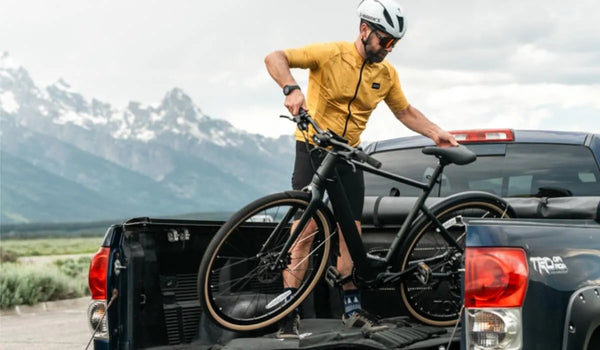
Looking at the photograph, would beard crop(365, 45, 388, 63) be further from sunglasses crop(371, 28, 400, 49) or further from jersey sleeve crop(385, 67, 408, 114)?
jersey sleeve crop(385, 67, 408, 114)

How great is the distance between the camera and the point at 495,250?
3.41 metres

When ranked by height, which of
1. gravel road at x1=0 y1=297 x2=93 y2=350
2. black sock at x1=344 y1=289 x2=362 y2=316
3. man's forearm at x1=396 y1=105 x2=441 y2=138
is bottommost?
gravel road at x1=0 y1=297 x2=93 y2=350

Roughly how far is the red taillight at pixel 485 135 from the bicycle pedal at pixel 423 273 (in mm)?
1342

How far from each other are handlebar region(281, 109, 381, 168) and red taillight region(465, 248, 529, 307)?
128 centimetres

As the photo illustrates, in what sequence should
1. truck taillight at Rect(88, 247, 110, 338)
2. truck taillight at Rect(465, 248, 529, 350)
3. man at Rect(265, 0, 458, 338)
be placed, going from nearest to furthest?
1. truck taillight at Rect(465, 248, 529, 350)
2. truck taillight at Rect(88, 247, 110, 338)
3. man at Rect(265, 0, 458, 338)

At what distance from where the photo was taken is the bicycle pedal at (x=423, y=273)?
4.61 metres

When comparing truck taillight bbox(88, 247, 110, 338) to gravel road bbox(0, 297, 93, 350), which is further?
gravel road bbox(0, 297, 93, 350)

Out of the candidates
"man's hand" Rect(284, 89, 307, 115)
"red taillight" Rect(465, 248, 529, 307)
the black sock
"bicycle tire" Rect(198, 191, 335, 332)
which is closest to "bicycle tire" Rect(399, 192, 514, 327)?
the black sock

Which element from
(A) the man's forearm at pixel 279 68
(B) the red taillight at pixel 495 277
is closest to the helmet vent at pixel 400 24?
(A) the man's forearm at pixel 279 68

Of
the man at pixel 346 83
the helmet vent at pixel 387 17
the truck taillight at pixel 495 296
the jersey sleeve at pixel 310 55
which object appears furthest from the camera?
the jersey sleeve at pixel 310 55

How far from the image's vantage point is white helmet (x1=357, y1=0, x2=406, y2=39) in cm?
494

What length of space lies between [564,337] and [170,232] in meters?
1.92

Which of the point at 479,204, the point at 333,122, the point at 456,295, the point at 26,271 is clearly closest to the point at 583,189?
the point at 479,204

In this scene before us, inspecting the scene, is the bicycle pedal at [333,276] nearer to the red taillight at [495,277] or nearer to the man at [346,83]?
the man at [346,83]
